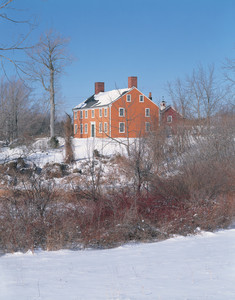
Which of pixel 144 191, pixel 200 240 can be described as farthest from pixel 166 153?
pixel 200 240

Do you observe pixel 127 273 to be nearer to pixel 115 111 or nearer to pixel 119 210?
pixel 119 210

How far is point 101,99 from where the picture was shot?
160ft

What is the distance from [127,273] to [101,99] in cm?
4227

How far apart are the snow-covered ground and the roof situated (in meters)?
36.0

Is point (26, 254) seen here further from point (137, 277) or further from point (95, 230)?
point (137, 277)

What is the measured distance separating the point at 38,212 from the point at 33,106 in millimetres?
48750

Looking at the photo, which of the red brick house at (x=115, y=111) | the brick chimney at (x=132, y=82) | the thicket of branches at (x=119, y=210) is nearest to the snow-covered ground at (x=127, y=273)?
the thicket of branches at (x=119, y=210)

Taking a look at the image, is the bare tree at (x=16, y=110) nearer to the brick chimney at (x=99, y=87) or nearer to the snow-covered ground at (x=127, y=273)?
the brick chimney at (x=99, y=87)

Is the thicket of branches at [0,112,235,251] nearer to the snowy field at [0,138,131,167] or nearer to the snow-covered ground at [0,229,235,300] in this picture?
the snow-covered ground at [0,229,235,300]

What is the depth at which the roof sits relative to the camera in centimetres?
4606

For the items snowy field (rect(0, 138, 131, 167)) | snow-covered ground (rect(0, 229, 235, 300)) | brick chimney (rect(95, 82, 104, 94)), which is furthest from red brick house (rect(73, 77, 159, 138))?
snow-covered ground (rect(0, 229, 235, 300))

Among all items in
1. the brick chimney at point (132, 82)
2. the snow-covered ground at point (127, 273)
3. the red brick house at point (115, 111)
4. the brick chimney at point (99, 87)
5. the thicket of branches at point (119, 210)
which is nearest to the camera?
the snow-covered ground at point (127, 273)

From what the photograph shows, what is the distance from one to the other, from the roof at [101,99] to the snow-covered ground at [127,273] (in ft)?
118

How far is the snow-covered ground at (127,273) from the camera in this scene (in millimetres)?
6223
